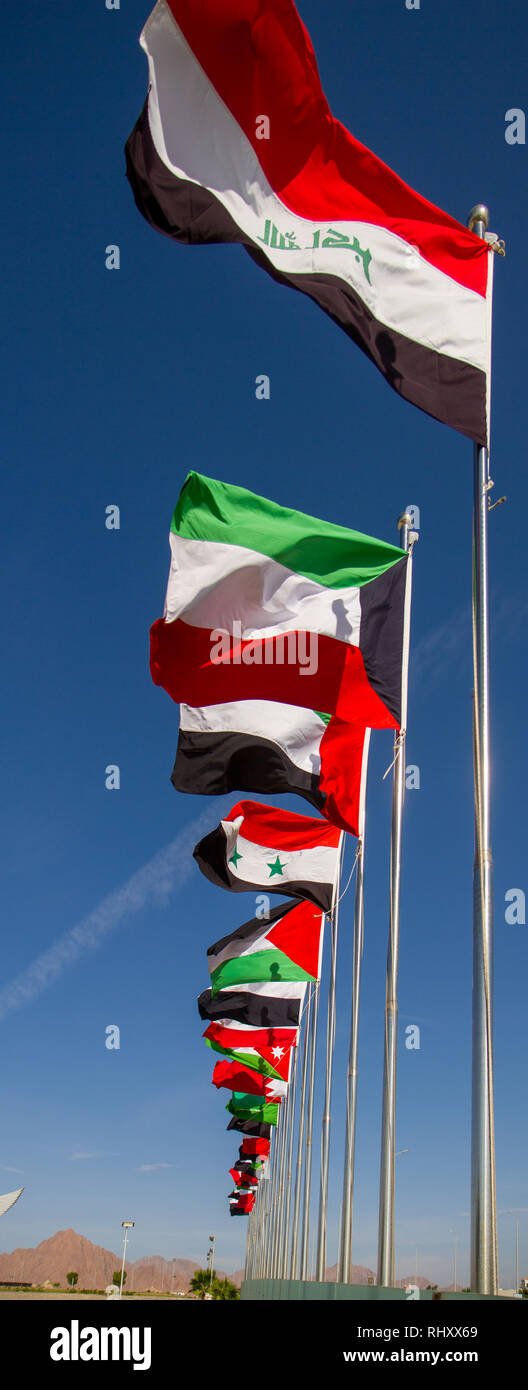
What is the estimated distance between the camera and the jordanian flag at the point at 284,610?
1138 cm

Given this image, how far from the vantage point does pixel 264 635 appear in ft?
38.1

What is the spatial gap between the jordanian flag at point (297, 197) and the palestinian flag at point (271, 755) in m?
5.18

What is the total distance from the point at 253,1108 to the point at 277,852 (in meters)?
24.0

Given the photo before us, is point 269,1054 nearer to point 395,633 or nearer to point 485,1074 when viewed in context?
point 395,633

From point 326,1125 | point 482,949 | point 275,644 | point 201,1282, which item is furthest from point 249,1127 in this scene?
point 201,1282

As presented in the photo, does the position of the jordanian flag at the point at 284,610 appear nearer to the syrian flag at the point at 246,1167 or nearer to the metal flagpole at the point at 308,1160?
the metal flagpole at the point at 308,1160

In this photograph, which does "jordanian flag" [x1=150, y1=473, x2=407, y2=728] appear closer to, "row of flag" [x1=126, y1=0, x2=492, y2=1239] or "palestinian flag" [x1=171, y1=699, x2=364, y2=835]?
"row of flag" [x1=126, y1=0, x2=492, y2=1239]

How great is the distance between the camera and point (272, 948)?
71.3 ft

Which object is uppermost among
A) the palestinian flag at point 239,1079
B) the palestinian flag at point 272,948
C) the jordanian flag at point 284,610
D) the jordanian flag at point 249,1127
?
the jordanian flag at point 284,610

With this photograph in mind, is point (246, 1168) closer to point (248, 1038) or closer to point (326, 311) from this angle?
point (248, 1038)

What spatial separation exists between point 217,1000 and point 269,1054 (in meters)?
4.72

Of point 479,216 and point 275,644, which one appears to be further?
point 275,644

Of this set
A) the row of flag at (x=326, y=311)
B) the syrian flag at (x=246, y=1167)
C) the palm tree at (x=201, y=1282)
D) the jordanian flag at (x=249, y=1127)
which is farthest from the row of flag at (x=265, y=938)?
the palm tree at (x=201, y=1282)
